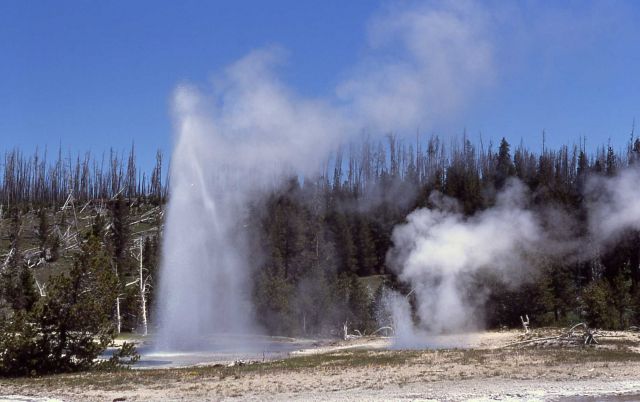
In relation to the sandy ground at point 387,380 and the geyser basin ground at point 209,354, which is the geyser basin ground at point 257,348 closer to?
the geyser basin ground at point 209,354

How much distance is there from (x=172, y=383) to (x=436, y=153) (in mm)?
124743

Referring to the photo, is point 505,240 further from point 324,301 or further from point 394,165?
point 394,165

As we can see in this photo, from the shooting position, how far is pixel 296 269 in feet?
247

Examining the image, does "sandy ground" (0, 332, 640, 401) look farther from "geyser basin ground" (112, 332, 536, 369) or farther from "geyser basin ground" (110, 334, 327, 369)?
"geyser basin ground" (112, 332, 536, 369)

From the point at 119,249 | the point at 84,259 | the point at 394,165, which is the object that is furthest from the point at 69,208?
the point at 84,259

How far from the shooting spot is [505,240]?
45.8 meters

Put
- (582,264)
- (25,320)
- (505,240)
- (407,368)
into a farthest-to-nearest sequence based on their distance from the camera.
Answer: (582,264) → (505,240) → (25,320) → (407,368)

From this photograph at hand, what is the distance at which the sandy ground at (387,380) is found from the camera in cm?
1889

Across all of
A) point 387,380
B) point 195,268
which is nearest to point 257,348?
point 195,268

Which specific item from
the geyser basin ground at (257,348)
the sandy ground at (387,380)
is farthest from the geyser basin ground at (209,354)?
the sandy ground at (387,380)

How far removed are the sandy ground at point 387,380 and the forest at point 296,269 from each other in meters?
2.82

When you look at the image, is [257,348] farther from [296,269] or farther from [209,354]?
[296,269]

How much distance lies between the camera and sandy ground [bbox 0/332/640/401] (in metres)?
18.9

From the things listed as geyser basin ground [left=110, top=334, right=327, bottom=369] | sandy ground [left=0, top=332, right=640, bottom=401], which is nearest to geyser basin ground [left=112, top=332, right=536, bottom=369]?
geyser basin ground [left=110, top=334, right=327, bottom=369]
